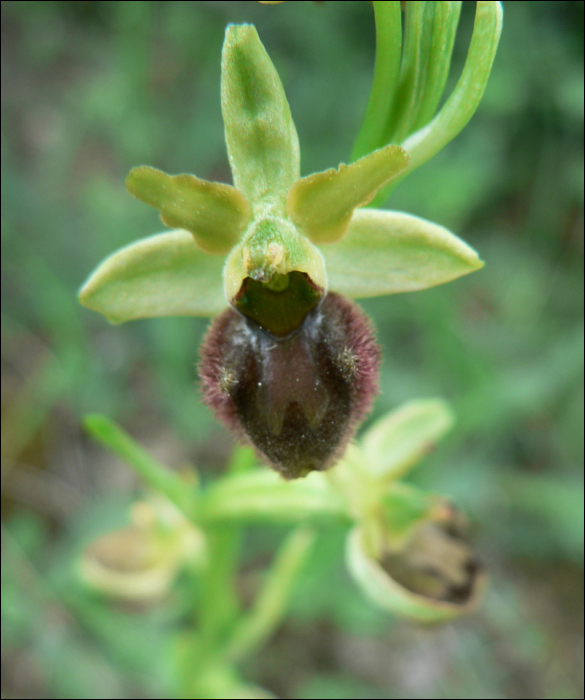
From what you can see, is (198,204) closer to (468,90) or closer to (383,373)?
(468,90)

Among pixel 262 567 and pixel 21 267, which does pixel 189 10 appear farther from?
pixel 262 567

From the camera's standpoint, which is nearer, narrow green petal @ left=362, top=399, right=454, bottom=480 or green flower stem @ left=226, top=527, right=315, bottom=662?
narrow green petal @ left=362, top=399, right=454, bottom=480

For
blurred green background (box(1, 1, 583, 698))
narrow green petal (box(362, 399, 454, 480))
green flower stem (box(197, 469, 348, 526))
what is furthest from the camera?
blurred green background (box(1, 1, 583, 698))

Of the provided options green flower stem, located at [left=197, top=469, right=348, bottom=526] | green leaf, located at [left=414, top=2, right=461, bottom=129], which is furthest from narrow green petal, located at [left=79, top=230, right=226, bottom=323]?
green flower stem, located at [left=197, top=469, right=348, bottom=526]

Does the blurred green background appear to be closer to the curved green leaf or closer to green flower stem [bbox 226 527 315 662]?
green flower stem [bbox 226 527 315 662]

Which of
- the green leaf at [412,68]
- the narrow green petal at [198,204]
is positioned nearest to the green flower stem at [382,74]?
the green leaf at [412,68]

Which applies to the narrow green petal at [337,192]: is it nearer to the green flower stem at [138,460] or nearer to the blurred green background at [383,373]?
the green flower stem at [138,460]
